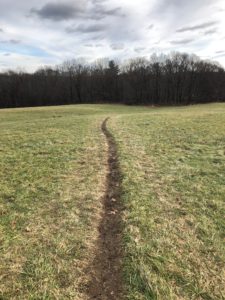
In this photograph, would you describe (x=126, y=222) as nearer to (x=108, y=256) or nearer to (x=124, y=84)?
(x=108, y=256)

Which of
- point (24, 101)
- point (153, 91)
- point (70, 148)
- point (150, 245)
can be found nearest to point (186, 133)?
point (70, 148)

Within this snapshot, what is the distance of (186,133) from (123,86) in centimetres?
5958

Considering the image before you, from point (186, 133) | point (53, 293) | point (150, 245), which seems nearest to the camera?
point (53, 293)

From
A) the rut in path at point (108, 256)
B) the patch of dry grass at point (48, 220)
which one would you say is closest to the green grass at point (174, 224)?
the rut in path at point (108, 256)

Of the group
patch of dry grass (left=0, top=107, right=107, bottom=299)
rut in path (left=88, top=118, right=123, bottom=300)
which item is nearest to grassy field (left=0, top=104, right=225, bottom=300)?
patch of dry grass (left=0, top=107, right=107, bottom=299)

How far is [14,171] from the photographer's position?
29.1 feet

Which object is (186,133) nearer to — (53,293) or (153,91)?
(53,293)

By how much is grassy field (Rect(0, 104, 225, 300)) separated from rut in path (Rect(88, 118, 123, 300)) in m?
0.12

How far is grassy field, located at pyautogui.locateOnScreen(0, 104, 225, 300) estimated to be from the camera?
13.1 ft

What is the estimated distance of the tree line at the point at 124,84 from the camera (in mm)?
72125

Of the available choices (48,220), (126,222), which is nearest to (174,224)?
(126,222)

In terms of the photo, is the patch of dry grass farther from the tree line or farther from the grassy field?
the tree line

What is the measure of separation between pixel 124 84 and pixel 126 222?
229 ft

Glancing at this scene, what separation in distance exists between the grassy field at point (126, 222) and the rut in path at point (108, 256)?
0.39 ft
